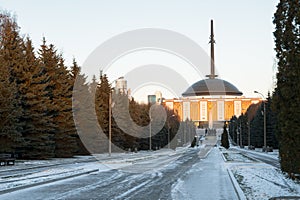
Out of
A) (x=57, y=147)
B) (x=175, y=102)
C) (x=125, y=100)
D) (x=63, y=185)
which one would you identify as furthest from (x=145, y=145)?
(x=175, y=102)

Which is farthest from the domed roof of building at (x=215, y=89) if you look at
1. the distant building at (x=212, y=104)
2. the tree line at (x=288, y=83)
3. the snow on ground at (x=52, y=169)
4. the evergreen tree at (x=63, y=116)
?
the tree line at (x=288, y=83)

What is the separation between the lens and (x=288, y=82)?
19.8 meters

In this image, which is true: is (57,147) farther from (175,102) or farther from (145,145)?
(175,102)

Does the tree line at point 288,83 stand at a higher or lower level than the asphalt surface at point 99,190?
higher

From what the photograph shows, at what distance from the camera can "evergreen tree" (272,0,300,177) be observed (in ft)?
61.6

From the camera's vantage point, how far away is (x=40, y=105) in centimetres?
3956

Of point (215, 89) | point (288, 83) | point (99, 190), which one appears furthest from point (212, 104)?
point (99, 190)

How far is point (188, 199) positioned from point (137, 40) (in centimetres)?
4216

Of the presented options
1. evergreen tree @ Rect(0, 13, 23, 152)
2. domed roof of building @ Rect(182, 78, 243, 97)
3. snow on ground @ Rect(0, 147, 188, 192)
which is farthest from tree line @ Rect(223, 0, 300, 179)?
domed roof of building @ Rect(182, 78, 243, 97)

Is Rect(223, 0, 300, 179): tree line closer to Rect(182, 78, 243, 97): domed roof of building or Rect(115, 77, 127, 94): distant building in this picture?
Rect(115, 77, 127, 94): distant building

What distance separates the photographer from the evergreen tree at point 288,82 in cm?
1878

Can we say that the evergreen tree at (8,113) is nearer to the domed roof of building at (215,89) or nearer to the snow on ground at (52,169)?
the snow on ground at (52,169)

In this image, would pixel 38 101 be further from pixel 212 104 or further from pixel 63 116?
pixel 212 104

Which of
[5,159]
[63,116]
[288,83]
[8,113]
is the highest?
[288,83]
